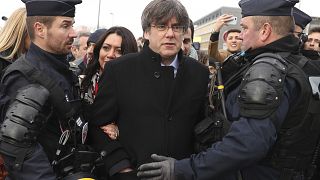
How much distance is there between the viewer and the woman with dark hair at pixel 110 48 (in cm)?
357

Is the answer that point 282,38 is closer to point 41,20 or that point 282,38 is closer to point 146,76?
point 146,76

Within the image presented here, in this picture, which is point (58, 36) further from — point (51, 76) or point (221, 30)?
point (221, 30)

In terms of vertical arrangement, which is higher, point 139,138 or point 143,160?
point 139,138

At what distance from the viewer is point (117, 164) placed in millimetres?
2412

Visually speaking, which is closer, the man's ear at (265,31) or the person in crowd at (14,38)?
the man's ear at (265,31)

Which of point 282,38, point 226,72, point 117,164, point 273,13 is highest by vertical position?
point 273,13

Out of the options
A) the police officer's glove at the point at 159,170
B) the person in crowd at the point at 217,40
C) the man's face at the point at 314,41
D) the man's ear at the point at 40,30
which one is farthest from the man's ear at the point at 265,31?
the man's face at the point at 314,41

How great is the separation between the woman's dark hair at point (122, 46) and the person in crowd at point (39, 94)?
107 cm

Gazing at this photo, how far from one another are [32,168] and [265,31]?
5.61 ft

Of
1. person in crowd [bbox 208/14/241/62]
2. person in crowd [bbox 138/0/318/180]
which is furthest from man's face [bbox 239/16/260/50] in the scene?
person in crowd [bbox 208/14/241/62]

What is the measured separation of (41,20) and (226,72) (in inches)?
55.1

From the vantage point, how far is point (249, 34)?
2.33 meters

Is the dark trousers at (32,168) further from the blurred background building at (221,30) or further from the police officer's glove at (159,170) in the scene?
the blurred background building at (221,30)

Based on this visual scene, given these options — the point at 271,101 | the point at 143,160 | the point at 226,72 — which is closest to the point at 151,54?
the point at 226,72
